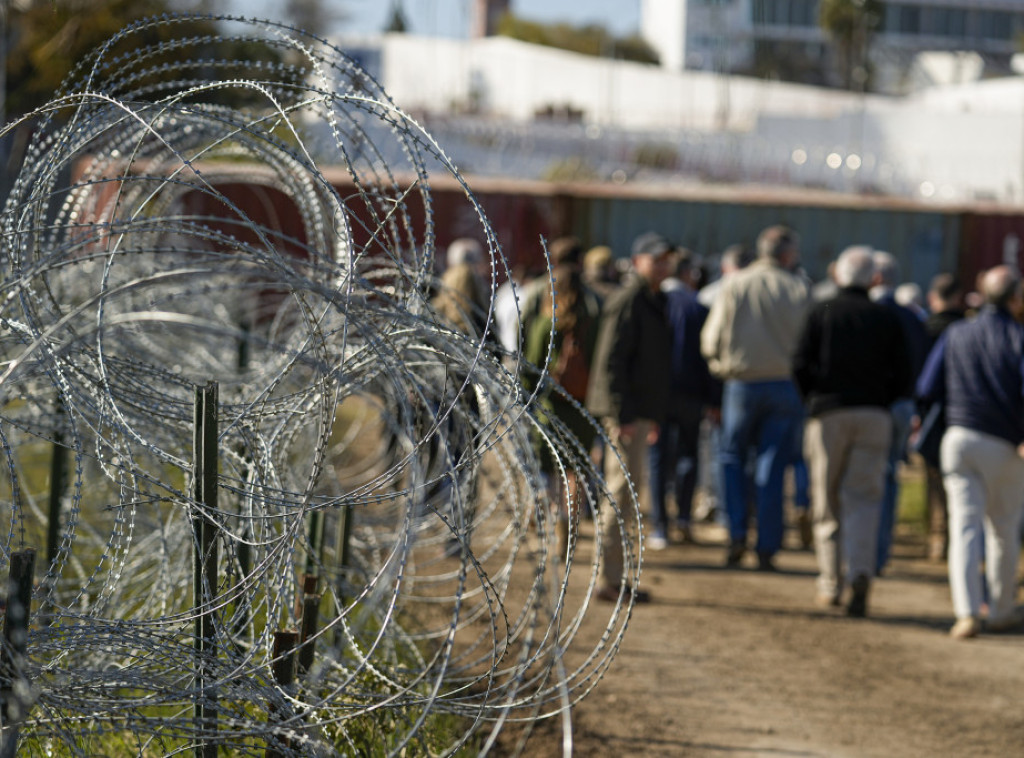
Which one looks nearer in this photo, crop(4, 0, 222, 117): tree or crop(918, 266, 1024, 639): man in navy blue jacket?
crop(918, 266, 1024, 639): man in navy blue jacket

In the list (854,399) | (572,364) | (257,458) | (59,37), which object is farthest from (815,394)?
(59,37)

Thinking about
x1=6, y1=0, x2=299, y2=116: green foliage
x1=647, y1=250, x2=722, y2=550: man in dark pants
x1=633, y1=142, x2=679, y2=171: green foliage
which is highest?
x1=6, y1=0, x2=299, y2=116: green foliage

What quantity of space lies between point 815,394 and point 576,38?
201 ft

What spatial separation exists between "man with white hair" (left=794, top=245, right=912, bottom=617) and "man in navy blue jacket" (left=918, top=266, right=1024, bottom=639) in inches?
14.9

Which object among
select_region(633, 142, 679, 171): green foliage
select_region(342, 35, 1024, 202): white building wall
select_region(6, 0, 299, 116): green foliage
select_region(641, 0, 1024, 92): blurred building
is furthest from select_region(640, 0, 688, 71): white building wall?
select_region(6, 0, 299, 116): green foliage

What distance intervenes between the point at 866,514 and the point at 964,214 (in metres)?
12.9

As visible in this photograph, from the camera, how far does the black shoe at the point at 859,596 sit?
22.7 feet

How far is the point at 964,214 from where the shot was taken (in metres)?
18.5

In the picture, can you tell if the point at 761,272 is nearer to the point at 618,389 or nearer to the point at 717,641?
the point at 618,389

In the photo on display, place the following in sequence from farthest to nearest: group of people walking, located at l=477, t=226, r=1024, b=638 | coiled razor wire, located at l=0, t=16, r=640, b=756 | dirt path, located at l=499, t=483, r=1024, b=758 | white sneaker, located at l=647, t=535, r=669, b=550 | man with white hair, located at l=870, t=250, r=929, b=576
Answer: white sneaker, located at l=647, t=535, r=669, b=550
man with white hair, located at l=870, t=250, r=929, b=576
group of people walking, located at l=477, t=226, r=1024, b=638
dirt path, located at l=499, t=483, r=1024, b=758
coiled razor wire, located at l=0, t=16, r=640, b=756

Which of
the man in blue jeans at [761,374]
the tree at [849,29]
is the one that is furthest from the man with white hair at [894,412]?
the tree at [849,29]

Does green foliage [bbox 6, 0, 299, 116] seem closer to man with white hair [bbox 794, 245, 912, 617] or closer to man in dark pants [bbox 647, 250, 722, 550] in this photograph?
man in dark pants [bbox 647, 250, 722, 550]

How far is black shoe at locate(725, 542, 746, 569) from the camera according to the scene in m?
7.96

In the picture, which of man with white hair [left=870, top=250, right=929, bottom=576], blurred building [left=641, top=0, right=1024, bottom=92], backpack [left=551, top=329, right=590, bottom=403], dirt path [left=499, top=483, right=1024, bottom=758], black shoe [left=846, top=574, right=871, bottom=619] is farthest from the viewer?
blurred building [left=641, top=0, right=1024, bottom=92]
